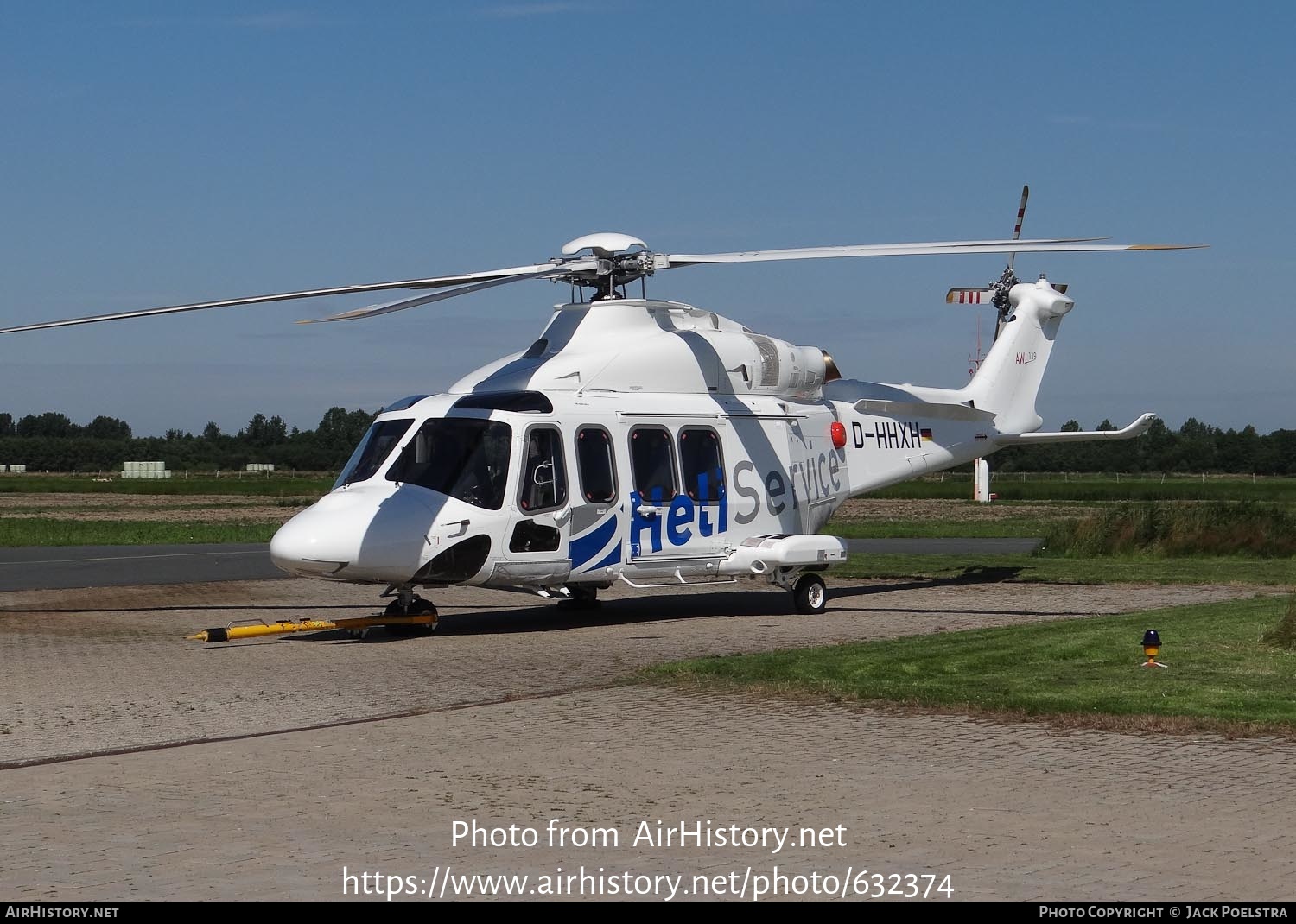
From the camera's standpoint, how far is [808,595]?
1978 centimetres

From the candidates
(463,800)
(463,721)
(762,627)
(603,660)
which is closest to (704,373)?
(762,627)

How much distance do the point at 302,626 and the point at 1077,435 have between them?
12989 mm

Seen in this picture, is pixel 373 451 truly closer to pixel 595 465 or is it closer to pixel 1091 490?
pixel 595 465

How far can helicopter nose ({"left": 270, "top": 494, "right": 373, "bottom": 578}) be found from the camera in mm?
15352

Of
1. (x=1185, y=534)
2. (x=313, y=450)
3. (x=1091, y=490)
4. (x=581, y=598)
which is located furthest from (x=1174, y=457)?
(x=581, y=598)

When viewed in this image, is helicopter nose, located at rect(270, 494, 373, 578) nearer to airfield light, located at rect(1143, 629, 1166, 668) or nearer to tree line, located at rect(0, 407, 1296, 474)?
airfield light, located at rect(1143, 629, 1166, 668)

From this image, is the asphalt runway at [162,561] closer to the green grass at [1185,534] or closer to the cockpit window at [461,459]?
the green grass at [1185,534]

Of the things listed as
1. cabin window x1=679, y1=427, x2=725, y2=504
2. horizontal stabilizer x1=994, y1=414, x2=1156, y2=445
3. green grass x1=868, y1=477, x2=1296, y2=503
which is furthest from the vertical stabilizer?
green grass x1=868, y1=477, x2=1296, y2=503

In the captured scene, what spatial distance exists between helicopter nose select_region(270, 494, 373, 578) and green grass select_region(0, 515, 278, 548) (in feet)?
74.5

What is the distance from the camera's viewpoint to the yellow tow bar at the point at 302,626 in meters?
15.5

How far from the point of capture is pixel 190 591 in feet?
76.5

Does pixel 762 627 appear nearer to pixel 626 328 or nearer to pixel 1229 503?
pixel 626 328

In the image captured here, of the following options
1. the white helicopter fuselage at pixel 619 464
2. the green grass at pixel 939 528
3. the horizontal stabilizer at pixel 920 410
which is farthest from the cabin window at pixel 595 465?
the green grass at pixel 939 528
